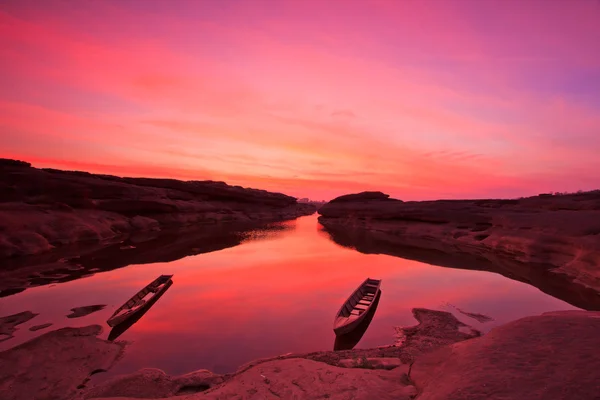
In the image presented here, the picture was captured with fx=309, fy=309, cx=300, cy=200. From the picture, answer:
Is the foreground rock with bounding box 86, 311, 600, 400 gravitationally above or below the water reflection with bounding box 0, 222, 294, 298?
above

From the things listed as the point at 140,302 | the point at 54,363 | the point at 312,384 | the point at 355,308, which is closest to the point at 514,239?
the point at 355,308

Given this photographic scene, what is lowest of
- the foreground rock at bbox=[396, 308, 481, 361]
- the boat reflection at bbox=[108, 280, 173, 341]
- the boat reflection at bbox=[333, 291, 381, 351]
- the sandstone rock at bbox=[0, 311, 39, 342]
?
the sandstone rock at bbox=[0, 311, 39, 342]

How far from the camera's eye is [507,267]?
29.9 m

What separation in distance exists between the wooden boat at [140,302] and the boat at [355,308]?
9871 millimetres

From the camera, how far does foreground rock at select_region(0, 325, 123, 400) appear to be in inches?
361

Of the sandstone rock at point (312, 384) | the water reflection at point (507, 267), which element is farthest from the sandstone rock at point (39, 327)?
the water reflection at point (507, 267)

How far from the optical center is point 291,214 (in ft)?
381

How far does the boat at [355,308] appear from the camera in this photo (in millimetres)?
13834

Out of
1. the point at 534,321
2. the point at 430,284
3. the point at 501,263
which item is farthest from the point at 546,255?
the point at 534,321

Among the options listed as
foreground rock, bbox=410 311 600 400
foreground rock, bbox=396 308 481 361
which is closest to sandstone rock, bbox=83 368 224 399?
foreground rock, bbox=410 311 600 400

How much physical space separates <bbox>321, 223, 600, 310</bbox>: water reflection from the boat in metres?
12.8

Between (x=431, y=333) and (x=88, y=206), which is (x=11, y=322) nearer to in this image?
(x=431, y=333)

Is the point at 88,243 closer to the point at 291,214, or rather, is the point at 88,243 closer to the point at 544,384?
the point at 544,384

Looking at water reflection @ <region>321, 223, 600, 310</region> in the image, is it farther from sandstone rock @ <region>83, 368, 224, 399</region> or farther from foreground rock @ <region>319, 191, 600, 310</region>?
sandstone rock @ <region>83, 368, 224, 399</region>
